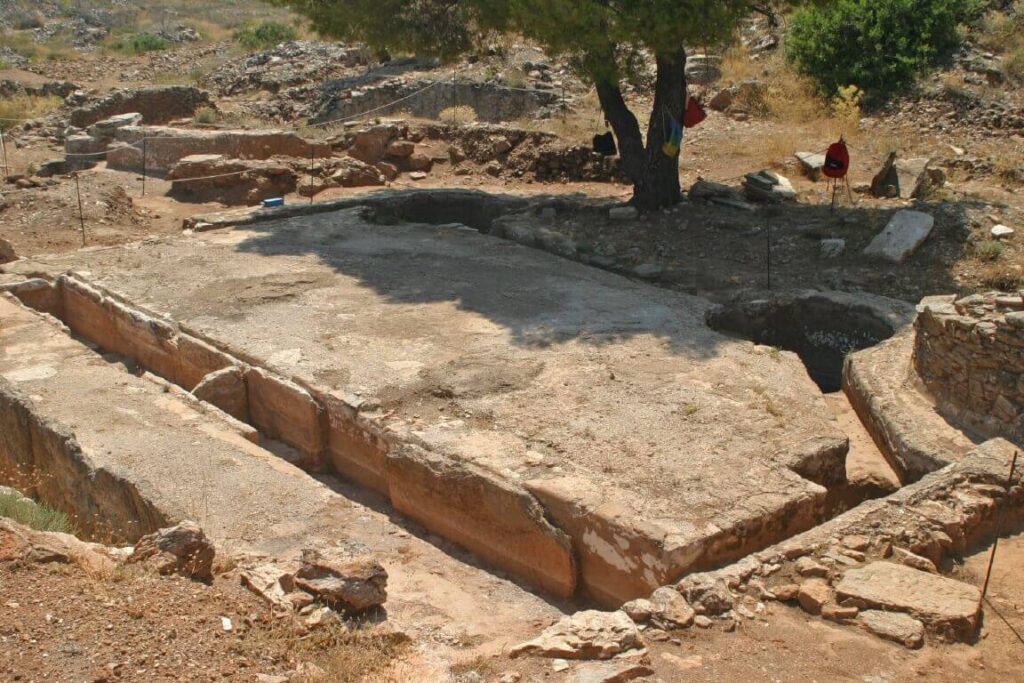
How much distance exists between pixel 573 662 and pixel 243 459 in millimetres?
3172

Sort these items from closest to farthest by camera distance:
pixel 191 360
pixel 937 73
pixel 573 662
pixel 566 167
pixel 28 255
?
pixel 573 662
pixel 191 360
pixel 28 255
pixel 566 167
pixel 937 73

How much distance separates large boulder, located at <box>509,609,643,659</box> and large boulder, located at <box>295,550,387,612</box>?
0.82 meters

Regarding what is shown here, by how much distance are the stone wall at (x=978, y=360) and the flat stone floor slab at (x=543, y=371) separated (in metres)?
0.77

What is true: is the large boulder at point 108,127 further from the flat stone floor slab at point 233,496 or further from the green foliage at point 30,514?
the green foliage at point 30,514

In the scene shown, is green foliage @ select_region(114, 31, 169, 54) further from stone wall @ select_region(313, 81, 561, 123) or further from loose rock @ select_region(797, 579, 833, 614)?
loose rock @ select_region(797, 579, 833, 614)

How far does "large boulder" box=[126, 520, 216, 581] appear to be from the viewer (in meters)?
5.06

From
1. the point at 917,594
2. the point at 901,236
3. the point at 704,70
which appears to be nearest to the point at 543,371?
the point at 917,594

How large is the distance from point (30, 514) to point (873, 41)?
1477 centimetres

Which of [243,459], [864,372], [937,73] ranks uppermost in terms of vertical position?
[937,73]

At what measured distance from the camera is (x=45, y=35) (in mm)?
34031

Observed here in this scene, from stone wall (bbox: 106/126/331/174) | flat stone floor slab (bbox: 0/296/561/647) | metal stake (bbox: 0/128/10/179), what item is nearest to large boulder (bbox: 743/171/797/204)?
stone wall (bbox: 106/126/331/174)

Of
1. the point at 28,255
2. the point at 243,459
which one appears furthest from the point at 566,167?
the point at 243,459

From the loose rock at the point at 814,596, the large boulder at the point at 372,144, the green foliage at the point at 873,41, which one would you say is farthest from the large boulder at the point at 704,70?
the loose rock at the point at 814,596

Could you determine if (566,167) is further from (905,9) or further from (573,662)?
(573,662)
